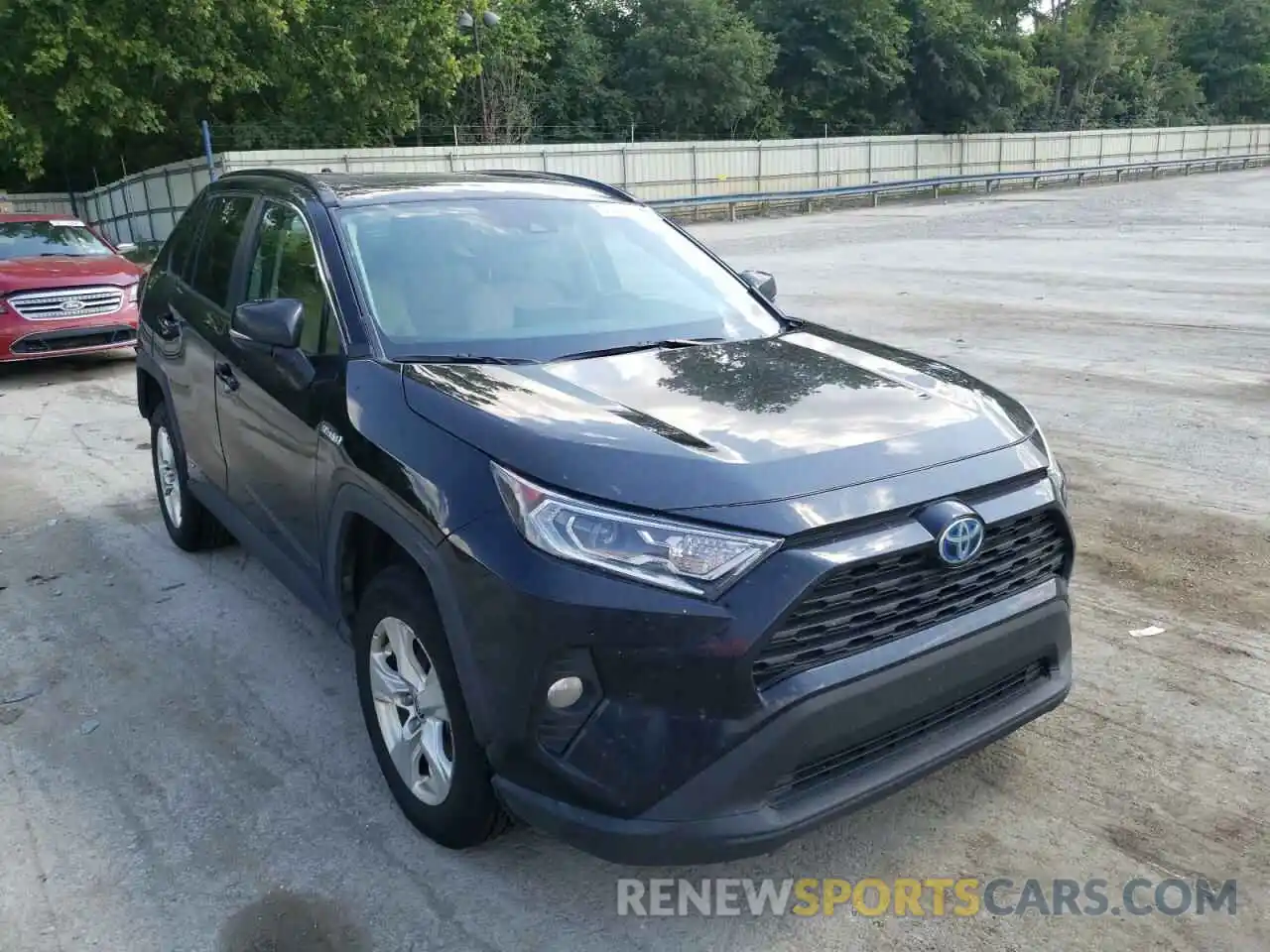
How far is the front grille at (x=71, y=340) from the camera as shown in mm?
10039

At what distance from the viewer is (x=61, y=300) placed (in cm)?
1020

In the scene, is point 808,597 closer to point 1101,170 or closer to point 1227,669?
point 1227,669

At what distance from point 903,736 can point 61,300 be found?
995 cm

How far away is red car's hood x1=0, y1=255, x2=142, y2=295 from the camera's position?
10.0 meters

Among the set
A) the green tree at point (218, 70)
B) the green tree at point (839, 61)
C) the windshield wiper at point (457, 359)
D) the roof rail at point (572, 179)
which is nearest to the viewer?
the windshield wiper at point (457, 359)

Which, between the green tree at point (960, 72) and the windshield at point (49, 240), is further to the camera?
the green tree at point (960, 72)

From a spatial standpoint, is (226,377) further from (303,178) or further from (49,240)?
(49,240)

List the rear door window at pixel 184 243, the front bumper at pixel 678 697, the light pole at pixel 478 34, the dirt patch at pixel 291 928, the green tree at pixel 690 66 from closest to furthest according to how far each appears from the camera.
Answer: the front bumper at pixel 678 697
the dirt patch at pixel 291 928
the rear door window at pixel 184 243
the light pole at pixel 478 34
the green tree at pixel 690 66

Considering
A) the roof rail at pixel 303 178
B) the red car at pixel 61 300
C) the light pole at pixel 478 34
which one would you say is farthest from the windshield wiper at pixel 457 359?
the light pole at pixel 478 34

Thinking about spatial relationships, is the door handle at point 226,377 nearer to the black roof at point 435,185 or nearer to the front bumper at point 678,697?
the black roof at point 435,185

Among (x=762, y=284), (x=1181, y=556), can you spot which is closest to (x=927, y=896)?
(x=762, y=284)

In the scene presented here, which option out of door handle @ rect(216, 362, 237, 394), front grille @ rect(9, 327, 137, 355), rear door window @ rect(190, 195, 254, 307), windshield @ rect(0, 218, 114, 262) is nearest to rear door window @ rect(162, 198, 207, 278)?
rear door window @ rect(190, 195, 254, 307)

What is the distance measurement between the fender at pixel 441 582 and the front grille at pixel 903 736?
0.74m

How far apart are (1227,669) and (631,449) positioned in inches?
104
